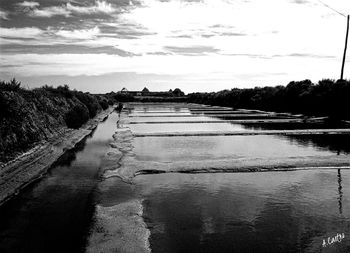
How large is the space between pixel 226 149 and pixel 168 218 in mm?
9189

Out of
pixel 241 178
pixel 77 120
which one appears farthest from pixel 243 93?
pixel 241 178

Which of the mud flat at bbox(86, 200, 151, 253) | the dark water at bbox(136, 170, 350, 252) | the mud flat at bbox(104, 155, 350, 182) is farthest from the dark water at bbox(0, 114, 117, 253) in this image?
the dark water at bbox(136, 170, 350, 252)

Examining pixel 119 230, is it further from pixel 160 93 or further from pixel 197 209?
pixel 160 93

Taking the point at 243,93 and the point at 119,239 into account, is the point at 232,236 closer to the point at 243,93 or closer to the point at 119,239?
the point at 119,239

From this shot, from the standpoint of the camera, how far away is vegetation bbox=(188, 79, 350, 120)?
1426 inches

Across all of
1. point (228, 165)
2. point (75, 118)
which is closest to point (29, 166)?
→ point (228, 165)

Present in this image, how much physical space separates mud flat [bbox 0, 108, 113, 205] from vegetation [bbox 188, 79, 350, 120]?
27.1 m

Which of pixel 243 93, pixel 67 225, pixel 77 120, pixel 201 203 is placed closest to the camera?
pixel 67 225

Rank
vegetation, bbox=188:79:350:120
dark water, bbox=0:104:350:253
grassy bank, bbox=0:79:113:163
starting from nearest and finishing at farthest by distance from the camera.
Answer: dark water, bbox=0:104:350:253 → grassy bank, bbox=0:79:113:163 → vegetation, bbox=188:79:350:120

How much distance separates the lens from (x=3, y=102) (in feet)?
52.8
